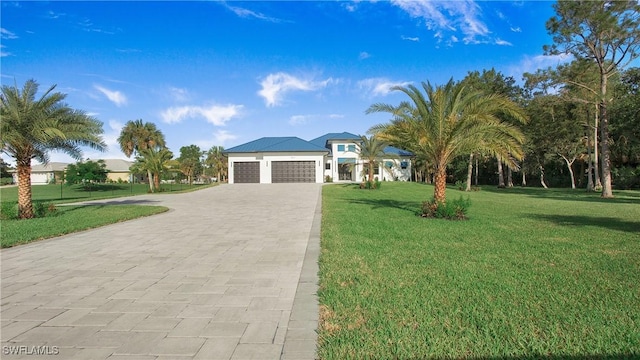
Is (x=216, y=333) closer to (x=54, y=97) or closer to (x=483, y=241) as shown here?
(x=483, y=241)

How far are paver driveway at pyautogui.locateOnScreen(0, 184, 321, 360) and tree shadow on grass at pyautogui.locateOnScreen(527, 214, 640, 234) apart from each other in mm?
8241

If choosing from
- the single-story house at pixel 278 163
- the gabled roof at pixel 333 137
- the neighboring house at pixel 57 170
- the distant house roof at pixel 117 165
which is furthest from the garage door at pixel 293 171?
the distant house roof at pixel 117 165

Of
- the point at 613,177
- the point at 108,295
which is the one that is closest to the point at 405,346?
the point at 108,295

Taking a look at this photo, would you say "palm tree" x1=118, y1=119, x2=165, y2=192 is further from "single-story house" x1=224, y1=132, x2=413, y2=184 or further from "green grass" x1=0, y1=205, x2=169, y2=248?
"green grass" x1=0, y1=205, x2=169, y2=248

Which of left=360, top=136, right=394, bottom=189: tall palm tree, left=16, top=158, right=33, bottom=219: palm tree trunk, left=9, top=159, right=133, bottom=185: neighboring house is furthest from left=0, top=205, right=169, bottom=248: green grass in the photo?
left=9, top=159, right=133, bottom=185: neighboring house

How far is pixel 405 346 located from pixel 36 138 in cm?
1397

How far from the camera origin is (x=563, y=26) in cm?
2177

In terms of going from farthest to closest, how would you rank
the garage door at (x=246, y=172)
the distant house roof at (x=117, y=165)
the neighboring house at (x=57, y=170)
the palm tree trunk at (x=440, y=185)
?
the distant house roof at (x=117, y=165) → the neighboring house at (x=57, y=170) → the garage door at (x=246, y=172) → the palm tree trunk at (x=440, y=185)

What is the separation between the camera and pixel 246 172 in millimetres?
42531

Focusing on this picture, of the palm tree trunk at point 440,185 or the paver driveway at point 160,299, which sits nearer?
the paver driveway at point 160,299

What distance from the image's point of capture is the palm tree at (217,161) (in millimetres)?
62859

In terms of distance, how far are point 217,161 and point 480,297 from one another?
6320 centimetres

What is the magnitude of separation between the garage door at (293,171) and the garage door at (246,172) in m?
2.13

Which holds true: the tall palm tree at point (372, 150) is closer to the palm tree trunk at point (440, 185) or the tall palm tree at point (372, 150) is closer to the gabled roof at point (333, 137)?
the palm tree trunk at point (440, 185)
